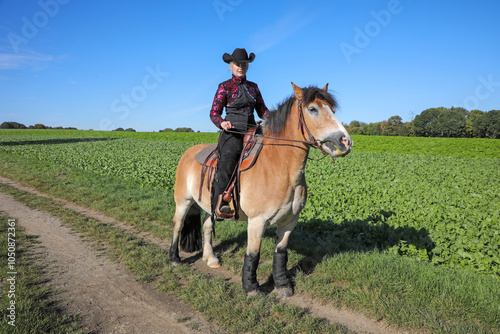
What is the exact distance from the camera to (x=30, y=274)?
4.41 m

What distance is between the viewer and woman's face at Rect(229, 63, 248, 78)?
4066 mm

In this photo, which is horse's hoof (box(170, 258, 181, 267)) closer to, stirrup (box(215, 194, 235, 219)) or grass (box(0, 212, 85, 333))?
stirrup (box(215, 194, 235, 219))

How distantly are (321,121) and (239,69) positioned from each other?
5.02ft

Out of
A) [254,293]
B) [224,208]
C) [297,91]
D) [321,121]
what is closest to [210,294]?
[254,293]

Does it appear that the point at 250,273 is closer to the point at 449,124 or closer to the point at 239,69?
the point at 239,69

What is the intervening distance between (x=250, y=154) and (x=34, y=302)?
3470 mm

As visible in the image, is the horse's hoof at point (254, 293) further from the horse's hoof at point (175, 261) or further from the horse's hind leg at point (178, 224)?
the horse's hind leg at point (178, 224)

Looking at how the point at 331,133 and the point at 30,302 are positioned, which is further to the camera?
the point at 30,302

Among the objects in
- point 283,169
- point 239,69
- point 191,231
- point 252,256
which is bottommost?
point 191,231

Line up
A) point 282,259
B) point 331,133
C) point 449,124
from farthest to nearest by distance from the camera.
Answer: point 449,124
point 282,259
point 331,133

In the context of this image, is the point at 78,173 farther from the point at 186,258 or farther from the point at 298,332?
Answer: the point at 298,332

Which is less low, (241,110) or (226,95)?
(226,95)

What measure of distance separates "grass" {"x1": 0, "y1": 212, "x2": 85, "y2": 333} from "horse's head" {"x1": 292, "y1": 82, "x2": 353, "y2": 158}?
3532 millimetres

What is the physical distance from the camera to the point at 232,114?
4.19 m
